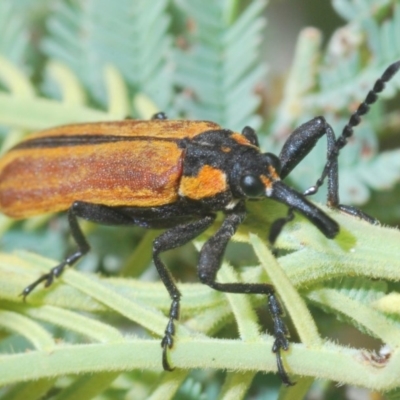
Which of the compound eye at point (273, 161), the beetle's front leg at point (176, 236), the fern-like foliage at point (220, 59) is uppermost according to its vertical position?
the fern-like foliage at point (220, 59)

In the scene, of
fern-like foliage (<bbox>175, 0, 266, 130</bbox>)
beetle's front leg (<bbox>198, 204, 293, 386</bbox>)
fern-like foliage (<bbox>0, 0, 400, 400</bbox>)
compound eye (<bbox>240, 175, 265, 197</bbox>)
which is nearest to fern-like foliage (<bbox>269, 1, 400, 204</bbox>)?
fern-like foliage (<bbox>0, 0, 400, 400</bbox>)

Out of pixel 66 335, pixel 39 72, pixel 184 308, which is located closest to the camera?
pixel 184 308

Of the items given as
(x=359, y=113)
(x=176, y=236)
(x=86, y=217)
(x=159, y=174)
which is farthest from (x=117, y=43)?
(x=359, y=113)

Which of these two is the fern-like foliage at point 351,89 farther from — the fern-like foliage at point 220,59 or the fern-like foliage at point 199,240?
the fern-like foliage at point 220,59

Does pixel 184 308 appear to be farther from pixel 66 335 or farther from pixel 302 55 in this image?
pixel 302 55

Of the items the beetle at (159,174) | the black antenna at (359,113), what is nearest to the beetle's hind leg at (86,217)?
the beetle at (159,174)

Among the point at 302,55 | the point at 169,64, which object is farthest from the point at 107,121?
the point at 302,55

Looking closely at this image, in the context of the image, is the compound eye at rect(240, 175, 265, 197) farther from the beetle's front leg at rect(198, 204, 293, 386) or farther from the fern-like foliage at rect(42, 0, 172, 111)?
the fern-like foliage at rect(42, 0, 172, 111)

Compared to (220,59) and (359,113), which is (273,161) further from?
(220,59)
